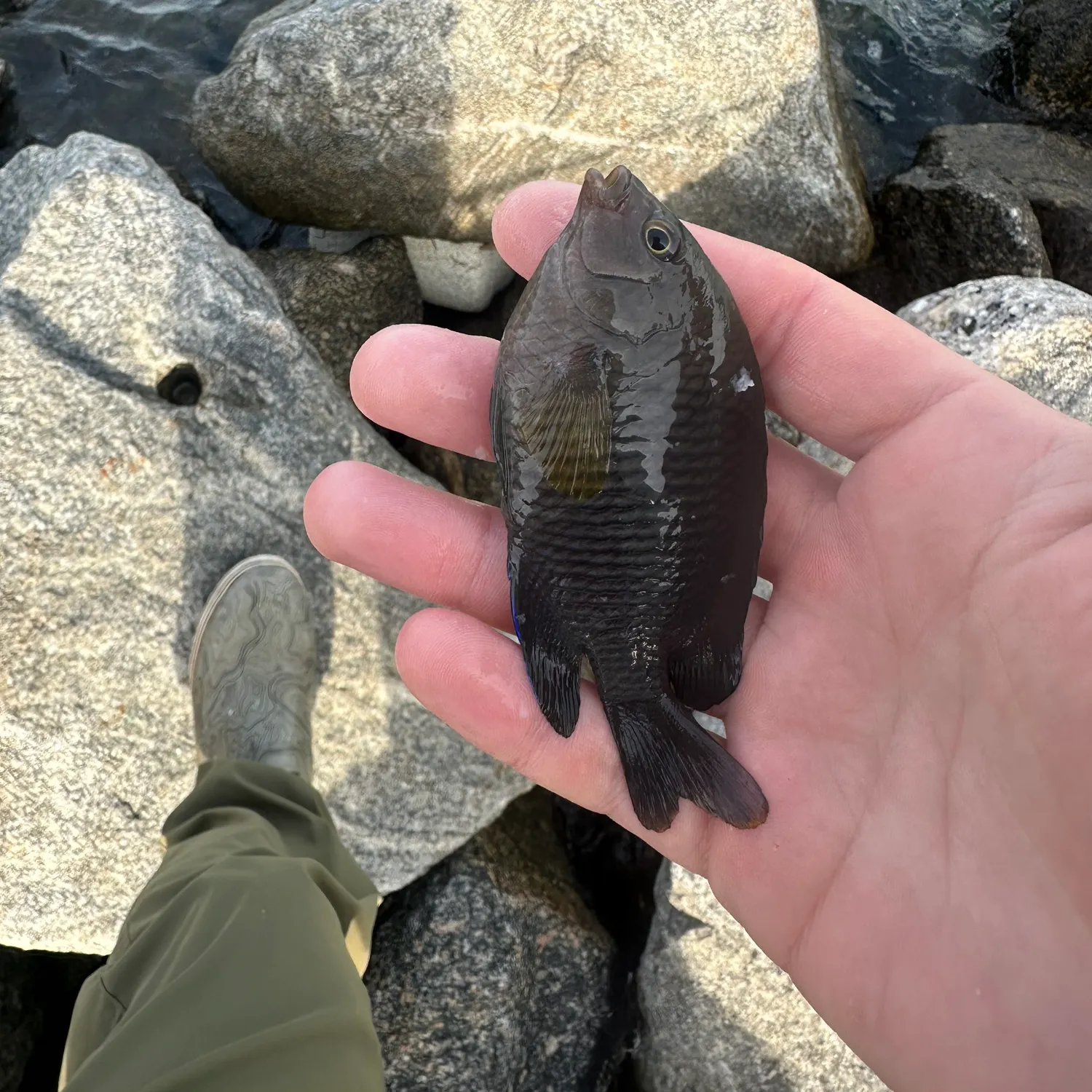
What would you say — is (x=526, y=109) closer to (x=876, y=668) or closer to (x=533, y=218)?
(x=533, y=218)

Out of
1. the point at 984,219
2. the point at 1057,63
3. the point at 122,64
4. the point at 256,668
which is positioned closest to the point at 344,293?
the point at 256,668

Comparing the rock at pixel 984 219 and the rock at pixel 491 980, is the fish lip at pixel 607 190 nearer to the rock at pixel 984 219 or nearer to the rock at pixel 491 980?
the rock at pixel 491 980

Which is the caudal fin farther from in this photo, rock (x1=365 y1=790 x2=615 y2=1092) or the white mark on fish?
rock (x1=365 y1=790 x2=615 y2=1092)

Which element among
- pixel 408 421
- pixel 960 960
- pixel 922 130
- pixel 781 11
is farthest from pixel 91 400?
pixel 922 130

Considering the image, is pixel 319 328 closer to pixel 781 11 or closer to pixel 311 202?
pixel 311 202

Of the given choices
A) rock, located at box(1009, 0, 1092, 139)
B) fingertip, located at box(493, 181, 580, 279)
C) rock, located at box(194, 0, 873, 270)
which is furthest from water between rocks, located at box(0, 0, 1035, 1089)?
fingertip, located at box(493, 181, 580, 279)

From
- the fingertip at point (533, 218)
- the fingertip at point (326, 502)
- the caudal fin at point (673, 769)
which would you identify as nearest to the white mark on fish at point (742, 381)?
the fingertip at point (533, 218)
